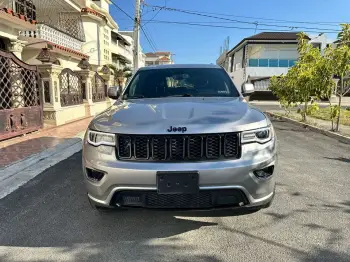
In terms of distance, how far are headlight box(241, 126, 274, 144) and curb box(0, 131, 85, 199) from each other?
11.1 feet

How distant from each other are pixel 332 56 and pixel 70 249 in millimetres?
9648

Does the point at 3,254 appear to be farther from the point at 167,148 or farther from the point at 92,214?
the point at 167,148

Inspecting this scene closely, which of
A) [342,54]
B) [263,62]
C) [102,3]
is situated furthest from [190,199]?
[263,62]

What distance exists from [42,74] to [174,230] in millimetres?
9532

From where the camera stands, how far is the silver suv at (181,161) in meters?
2.48

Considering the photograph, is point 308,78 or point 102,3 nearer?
point 308,78

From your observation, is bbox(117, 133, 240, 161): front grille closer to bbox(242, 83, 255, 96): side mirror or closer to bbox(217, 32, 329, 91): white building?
bbox(242, 83, 255, 96): side mirror

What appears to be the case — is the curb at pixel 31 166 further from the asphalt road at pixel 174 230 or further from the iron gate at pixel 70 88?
the iron gate at pixel 70 88

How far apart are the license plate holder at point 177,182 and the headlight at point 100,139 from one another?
54 centimetres

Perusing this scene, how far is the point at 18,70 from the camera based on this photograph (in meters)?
9.12

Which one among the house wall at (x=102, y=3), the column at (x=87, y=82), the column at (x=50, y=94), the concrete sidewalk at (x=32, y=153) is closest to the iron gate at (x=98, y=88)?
the column at (x=87, y=82)

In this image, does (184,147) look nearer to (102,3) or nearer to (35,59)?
(35,59)

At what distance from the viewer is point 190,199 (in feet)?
8.31

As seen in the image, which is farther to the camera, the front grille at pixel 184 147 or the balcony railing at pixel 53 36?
the balcony railing at pixel 53 36
